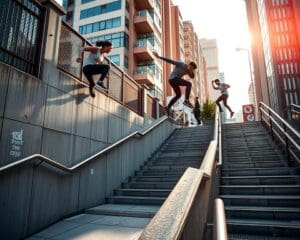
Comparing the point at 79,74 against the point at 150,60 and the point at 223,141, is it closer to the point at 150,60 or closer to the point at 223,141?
the point at 223,141

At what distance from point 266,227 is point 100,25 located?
32839 millimetres

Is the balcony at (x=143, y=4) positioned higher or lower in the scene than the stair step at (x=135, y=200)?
higher

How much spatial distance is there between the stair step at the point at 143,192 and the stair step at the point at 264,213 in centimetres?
183

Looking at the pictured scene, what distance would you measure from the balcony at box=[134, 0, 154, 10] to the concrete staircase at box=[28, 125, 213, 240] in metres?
28.9

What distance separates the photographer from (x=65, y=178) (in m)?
4.93

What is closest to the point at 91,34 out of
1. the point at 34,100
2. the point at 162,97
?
the point at 162,97

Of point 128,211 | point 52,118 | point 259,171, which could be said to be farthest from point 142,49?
point 128,211

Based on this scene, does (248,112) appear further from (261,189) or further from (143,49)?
(143,49)

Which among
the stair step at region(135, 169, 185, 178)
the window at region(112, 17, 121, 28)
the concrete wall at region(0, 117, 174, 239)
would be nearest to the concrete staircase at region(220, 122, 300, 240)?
the stair step at region(135, 169, 185, 178)

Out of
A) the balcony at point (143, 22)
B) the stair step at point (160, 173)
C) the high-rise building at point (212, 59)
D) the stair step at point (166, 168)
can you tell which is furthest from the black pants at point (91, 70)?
the high-rise building at point (212, 59)

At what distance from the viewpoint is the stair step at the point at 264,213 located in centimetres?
389

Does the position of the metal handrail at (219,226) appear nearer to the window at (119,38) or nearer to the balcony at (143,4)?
the window at (119,38)

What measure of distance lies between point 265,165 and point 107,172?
13.1 ft

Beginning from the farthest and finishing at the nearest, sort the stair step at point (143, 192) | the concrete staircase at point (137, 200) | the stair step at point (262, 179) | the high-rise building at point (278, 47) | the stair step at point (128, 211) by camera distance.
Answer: the high-rise building at point (278, 47), the stair step at point (143, 192), the stair step at point (262, 179), the stair step at point (128, 211), the concrete staircase at point (137, 200)
